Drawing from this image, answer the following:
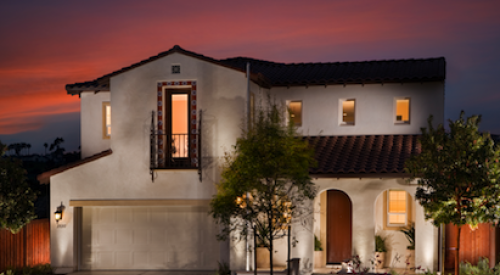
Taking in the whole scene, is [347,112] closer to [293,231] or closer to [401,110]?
[401,110]

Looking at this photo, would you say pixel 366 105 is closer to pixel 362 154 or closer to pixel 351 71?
pixel 351 71

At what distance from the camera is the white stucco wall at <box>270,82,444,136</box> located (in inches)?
754

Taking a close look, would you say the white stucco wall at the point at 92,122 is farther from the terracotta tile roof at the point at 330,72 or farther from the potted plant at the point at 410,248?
the potted plant at the point at 410,248

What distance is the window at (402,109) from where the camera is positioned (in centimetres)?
1948

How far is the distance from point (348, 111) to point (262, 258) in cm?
610

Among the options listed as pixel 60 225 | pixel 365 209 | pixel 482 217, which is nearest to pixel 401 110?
pixel 365 209

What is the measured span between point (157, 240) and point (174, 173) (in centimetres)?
262

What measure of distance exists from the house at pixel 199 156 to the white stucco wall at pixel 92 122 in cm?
4

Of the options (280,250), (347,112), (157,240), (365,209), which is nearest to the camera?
(365,209)

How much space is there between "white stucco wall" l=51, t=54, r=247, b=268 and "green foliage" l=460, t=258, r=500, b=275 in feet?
24.5

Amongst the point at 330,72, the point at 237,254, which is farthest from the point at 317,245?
the point at 330,72

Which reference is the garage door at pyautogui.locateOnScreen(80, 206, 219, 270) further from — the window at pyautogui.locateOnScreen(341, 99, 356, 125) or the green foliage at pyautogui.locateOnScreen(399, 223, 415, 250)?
the green foliage at pyautogui.locateOnScreen(399, 223, 415, 250)

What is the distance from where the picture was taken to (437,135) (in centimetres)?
1300

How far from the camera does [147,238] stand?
1862 cm
